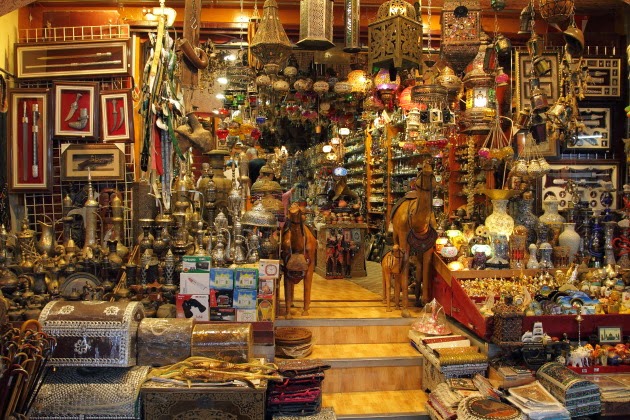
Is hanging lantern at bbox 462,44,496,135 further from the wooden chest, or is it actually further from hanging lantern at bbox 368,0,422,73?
the wooden chest

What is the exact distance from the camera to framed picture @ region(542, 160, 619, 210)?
666 cm

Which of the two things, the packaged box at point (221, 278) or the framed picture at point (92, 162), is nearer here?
the packaged box at point (221, 278)

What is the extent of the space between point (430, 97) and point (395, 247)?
1.67 m

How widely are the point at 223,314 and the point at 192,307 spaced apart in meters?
0.25

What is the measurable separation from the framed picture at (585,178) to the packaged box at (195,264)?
422cm

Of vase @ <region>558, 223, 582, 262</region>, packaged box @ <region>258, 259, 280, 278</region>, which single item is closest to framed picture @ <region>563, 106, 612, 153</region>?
vase @ <region>558, 223, 582, 262</region>

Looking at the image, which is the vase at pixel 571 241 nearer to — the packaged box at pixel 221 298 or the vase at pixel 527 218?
the vase at pixel 527 218

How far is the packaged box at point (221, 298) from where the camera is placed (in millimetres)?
4438

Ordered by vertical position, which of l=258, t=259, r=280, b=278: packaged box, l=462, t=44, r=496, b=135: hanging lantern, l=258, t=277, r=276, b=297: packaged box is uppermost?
l=462, t=44, r=496, b=135: hanging lantern

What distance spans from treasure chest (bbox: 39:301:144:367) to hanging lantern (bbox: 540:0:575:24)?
13.2ft

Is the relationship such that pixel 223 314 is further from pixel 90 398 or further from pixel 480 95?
pixel 480 95

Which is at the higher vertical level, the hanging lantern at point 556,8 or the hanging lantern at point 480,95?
the hanging lantern at point 556,8

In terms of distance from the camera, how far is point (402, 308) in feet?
19.7

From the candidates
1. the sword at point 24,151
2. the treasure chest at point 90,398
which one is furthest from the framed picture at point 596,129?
the sword at point 24,151
